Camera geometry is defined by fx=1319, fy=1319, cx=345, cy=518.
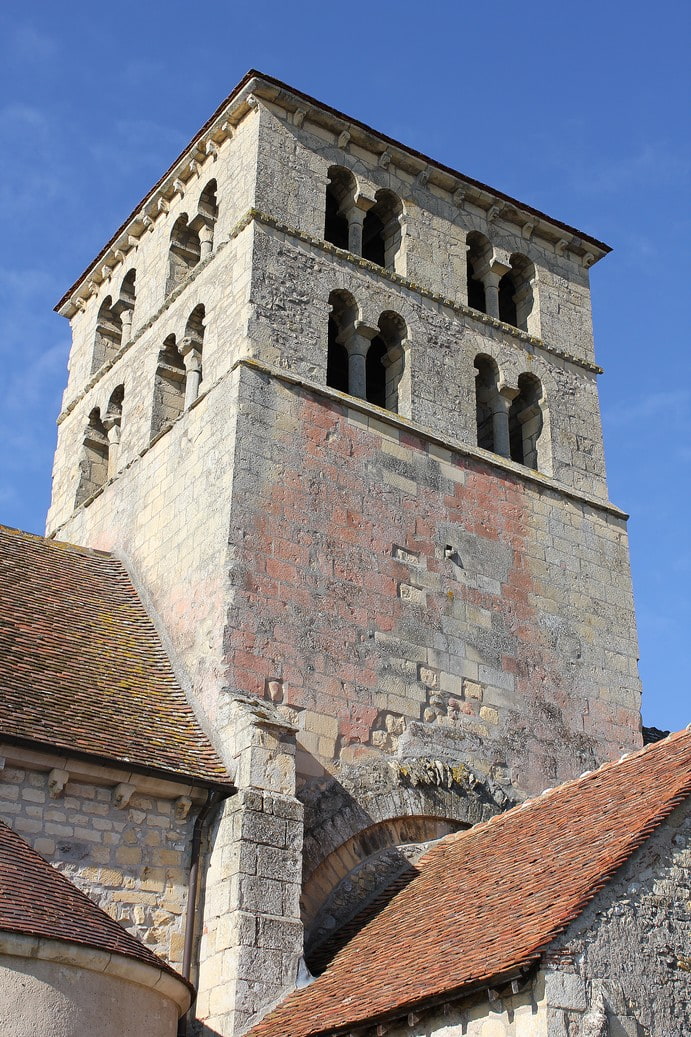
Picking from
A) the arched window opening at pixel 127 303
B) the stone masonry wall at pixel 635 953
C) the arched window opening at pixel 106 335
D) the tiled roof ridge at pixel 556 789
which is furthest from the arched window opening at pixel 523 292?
the stone masonry wall at pixel 635 953

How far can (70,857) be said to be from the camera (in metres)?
10.6

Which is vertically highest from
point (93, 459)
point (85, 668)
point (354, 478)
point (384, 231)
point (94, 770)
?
point (384, 231)

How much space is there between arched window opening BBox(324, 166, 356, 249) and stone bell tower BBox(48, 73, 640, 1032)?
35 mm

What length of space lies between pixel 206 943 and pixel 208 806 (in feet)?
3.75

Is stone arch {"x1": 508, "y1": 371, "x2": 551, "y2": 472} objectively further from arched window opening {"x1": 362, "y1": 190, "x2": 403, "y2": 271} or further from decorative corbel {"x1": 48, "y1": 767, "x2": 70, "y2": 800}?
decorative corbel {"x1": 48, "y1": 767, "x2": 70, "y2": 800}

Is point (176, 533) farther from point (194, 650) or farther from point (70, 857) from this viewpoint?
point (70, 857)

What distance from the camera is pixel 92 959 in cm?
898

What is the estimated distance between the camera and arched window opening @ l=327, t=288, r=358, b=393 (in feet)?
51.6

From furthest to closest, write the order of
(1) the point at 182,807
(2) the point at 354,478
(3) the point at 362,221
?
(3) the point at 362,221, (2) the point at 354,478, (1) the point at 182,807

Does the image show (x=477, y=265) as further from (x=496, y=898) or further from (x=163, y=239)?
(x=496, y=898)

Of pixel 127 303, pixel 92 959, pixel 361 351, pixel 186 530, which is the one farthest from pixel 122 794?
pixel 127 303

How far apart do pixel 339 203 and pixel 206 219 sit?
1.71 m

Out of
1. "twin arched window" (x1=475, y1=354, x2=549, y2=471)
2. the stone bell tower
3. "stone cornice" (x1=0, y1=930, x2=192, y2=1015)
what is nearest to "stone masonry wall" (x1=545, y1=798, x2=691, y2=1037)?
"stone cornice" (x1=0, y1=930, x2=192, y2=1015)

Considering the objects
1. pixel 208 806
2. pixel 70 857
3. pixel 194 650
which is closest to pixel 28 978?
pixel 70 857
